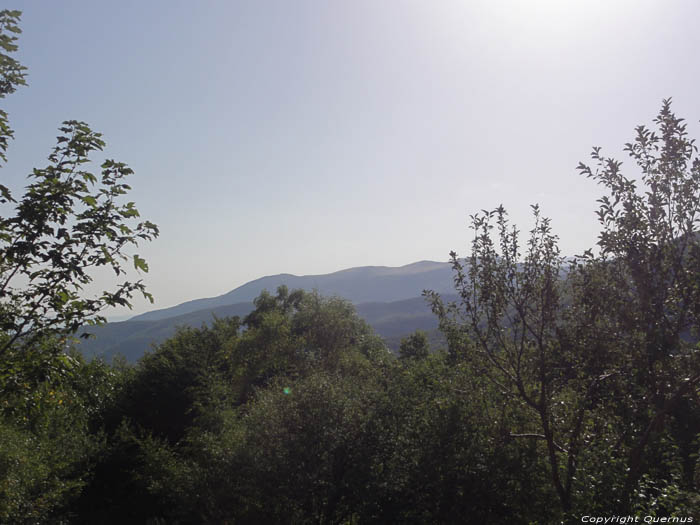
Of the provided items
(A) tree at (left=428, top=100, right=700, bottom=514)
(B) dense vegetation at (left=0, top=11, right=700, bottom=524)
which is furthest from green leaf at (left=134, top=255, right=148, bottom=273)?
(A) tree at (left=428, top=100, right=700, bottom=514)

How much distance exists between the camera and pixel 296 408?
12.4 meters

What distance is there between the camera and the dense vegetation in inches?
238

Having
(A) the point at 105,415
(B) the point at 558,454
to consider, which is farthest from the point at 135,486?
(B) the point at 558,454

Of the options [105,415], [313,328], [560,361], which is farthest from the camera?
[313,328]

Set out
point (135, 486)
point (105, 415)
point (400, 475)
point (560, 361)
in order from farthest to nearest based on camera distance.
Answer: point (105, 415) → point (135, 486) → point (400, 475) → point (560, 361)

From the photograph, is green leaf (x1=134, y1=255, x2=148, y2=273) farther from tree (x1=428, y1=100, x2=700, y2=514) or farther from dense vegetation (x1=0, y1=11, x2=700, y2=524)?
tree (x1=428, y1=100, x2=700, y2=514)

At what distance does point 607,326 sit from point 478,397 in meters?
3.80

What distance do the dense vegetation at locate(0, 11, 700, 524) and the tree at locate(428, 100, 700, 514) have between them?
0.03 metres

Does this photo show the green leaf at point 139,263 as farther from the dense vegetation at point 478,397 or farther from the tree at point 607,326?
the tree at point 607,326

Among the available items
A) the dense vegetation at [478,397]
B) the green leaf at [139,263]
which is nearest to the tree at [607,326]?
the dense vegetation at [478,397]

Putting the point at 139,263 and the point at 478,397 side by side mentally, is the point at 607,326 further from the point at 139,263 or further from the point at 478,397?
the point at 139,263

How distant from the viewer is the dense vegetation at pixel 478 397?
6.04m

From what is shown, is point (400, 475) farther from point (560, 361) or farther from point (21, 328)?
point (21, 328)

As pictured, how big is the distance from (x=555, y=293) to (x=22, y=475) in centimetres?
1719
